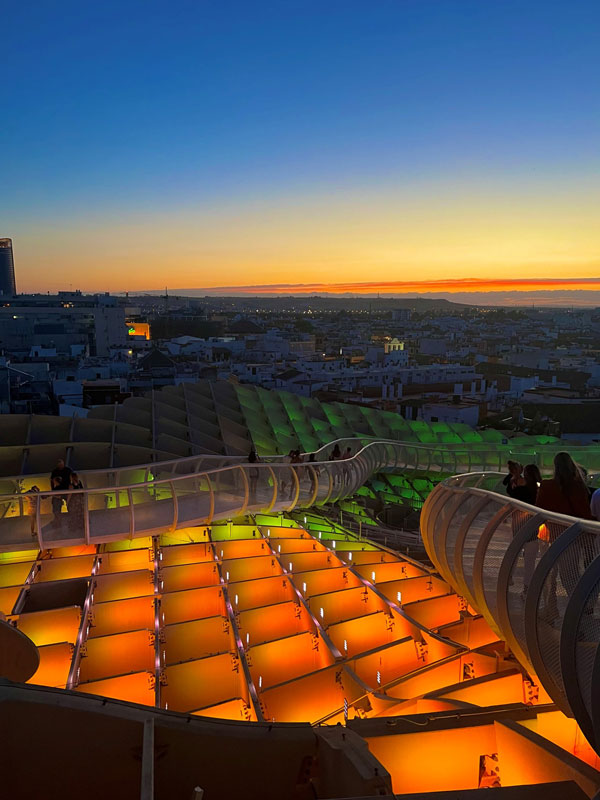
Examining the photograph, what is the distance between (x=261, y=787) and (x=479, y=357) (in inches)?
4050

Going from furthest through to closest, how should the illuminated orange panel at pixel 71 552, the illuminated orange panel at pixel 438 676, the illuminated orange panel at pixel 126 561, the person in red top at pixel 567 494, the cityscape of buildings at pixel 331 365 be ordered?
the cityscape of buildings at pixel 331 365 → the illuminated orange panel at pixel 71 552 → the illuminated orange panel at pixel 126 561 → the illuminated orange panel at pixel 438 676 → the person in red top at pixel 567 494

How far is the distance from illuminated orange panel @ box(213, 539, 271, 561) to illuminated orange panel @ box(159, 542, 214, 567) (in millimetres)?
197

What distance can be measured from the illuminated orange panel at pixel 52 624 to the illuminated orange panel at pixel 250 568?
2.53 meters

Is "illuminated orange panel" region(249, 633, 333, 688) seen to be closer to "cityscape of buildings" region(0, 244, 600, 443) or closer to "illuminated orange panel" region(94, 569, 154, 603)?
"illuminated orange panel" region(94, 569, 154, 603)

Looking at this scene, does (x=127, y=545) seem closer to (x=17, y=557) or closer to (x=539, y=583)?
(x=17, y=557)

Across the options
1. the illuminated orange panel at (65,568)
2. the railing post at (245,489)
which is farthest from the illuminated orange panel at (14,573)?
the railing post at (245,489)

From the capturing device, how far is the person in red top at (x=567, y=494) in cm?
541

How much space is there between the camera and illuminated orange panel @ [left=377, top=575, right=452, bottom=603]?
9.93 m

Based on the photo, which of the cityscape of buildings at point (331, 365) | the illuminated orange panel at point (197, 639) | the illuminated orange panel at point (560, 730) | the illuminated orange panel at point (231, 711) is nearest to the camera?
the illuminated orange panel at point (560, 730)

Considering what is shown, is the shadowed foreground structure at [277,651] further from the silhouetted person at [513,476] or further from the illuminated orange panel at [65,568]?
the silhouetted person at [513,476]

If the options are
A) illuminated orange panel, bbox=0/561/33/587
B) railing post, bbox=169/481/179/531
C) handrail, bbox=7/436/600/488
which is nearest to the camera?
railing post, bbox=169/481/179/531

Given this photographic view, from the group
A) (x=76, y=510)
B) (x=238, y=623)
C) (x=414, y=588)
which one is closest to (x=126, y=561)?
(x=76, y=510)

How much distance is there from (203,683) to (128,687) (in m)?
0.93

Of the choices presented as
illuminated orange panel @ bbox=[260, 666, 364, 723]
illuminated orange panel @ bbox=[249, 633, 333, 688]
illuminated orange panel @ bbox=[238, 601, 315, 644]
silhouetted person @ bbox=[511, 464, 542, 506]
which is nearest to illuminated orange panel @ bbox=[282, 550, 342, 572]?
illuminated orange panel @ bbox=[238, 601, 315, 644]
